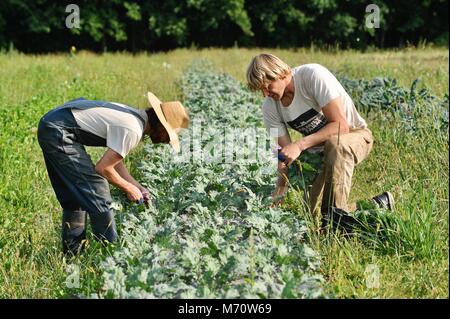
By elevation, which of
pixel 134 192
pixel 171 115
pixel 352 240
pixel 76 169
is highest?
pixel 171 115

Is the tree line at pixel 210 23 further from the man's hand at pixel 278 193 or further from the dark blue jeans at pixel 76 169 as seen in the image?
the man's hand at pixel 278 193

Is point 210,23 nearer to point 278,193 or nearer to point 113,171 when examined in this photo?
point 278,193

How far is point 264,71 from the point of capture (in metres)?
4.55

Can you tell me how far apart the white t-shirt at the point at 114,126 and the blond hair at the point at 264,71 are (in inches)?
33.7

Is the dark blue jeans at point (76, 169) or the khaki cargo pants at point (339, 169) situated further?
the khaki cargo pants at point (339, 169)

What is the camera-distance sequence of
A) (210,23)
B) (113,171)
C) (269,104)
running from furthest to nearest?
1. (210,23)
2. (269,104)
3. (113,171)

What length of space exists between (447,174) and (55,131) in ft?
10.4

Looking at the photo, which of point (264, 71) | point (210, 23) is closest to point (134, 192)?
point (264, 71)

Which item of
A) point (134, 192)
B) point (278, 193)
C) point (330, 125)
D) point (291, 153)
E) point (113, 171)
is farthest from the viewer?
point (278, 193)

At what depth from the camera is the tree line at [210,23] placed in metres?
32.3

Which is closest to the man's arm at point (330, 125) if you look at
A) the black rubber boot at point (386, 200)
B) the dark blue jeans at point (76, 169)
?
the black rubber boot at point (386, 200)

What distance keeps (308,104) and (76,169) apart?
191 centimetres

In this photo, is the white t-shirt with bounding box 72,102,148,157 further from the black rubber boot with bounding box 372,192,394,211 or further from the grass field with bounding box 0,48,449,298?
the black rubber boot with bounding box 372,192,394,211

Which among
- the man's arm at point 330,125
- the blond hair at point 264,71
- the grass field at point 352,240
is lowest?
the grass field at point 352,240
